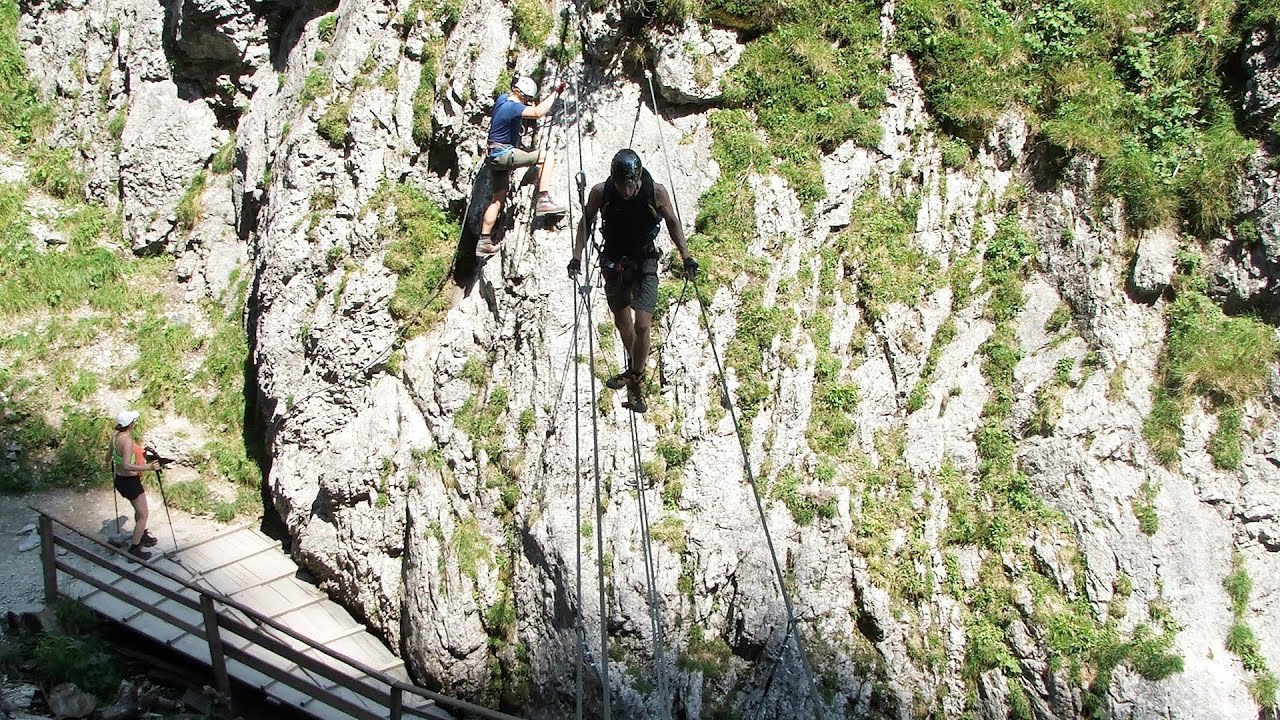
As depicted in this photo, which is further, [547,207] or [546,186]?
[546,186]

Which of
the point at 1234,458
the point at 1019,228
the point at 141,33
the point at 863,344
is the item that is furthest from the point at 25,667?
the point at 1234,458

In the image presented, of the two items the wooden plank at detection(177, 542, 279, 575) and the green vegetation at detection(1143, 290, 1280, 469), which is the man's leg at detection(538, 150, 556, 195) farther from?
the green vegetation at detection(1143, 290, 1280, 469)

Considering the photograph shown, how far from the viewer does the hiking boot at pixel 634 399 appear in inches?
397

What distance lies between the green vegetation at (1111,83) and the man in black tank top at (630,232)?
5.02m

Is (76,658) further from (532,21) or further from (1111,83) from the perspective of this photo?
(1111,83)

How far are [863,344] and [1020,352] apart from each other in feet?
5.58

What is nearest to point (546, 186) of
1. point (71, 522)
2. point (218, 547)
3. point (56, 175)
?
point (218, 547)

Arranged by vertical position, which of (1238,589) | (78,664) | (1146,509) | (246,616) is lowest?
(78,664)

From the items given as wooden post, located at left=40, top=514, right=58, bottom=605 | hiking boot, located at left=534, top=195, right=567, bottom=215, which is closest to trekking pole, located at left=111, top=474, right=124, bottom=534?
wooden post, located at left=40, top=514, right=58, bottom=605

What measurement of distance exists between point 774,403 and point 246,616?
654 centimetres

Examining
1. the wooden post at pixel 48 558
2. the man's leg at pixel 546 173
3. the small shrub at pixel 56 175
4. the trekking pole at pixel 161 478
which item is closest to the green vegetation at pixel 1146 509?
the man's leg at pixel 546 173

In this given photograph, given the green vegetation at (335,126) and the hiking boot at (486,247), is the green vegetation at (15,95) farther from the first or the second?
the hiking boot at (486,247)

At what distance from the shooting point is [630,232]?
8547 millimetres

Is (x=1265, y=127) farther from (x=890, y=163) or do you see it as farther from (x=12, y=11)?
(x=12, y=11)
